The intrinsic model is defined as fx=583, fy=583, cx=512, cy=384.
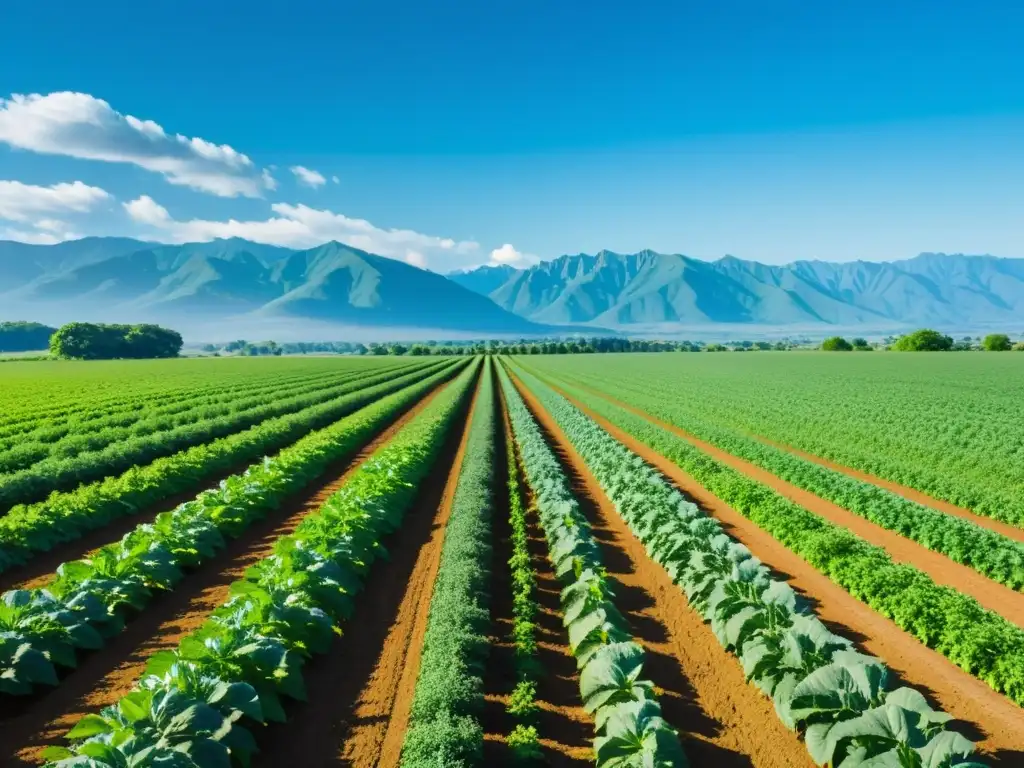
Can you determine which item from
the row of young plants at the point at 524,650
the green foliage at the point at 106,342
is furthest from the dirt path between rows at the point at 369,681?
the green foliage at the point at 106,342

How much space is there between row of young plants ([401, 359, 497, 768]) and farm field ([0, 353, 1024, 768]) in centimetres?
4

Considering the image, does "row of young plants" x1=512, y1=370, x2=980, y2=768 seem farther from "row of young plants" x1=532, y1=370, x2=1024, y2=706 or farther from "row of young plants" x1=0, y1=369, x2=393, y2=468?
"row of young plants" x1=0, y1=369, x2=393, y2=468

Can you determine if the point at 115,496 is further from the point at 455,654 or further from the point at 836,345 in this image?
the point at 836,345

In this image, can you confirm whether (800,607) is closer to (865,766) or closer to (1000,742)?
(1000,742)

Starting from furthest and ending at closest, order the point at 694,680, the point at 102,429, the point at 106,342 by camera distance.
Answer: the point at 106,342
the point at 102,429
the point at 694,680

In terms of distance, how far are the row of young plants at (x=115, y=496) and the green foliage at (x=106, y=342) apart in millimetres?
134673

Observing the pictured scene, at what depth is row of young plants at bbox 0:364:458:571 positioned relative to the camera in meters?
12.7

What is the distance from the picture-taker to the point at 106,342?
136 m

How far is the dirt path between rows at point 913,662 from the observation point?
728 cm

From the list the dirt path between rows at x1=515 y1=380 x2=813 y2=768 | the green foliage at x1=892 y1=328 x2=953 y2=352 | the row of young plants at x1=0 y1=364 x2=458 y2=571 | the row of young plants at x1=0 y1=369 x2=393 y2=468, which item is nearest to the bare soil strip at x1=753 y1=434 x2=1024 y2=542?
the dirt path between rows at x1=515 y1=380 x2=813 y2=768

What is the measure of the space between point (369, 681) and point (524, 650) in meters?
2.31

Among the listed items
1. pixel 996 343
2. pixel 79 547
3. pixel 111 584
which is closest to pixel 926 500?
pixel 111 584

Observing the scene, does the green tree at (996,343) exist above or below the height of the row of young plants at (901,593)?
above

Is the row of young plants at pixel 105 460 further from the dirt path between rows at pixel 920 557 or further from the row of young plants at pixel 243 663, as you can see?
the dirt path between rows at pixel 920 557
